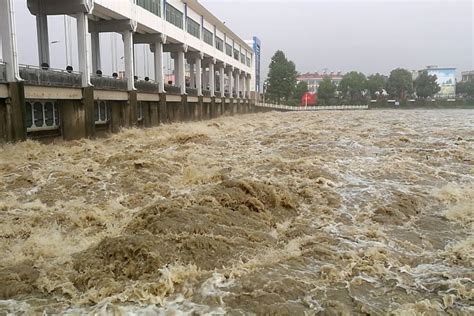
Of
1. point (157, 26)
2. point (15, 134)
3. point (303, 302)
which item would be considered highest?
point (157, 26)

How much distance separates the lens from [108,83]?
81.0 ft

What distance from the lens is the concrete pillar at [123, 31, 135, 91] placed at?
90.7 feet

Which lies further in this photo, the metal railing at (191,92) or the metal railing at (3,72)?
the metal railing at (191,92)

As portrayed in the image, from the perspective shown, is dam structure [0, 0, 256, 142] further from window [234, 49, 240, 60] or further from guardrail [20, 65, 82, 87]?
window [234, 49, 240, 60]

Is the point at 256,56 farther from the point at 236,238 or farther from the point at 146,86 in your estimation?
the point at 236,238

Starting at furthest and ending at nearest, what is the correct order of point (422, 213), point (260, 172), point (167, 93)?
1. point (167, 93)
2. point (260, 172)
3. point (422, 213)

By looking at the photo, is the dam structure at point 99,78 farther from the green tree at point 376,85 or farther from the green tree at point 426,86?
the green tree at point 426,86

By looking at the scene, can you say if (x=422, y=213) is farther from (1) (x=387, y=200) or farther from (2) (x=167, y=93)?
(2) (x=167, y=93)

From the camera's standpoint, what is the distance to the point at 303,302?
5.16 meters

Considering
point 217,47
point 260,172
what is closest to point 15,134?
point 260,172

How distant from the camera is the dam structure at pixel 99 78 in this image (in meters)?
16.8

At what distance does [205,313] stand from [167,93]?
3087 cm

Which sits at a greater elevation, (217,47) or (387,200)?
(217,47)

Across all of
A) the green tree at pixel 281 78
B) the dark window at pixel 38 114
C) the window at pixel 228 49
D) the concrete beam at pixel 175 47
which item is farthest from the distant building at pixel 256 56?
the dark window at pixel 38 114
